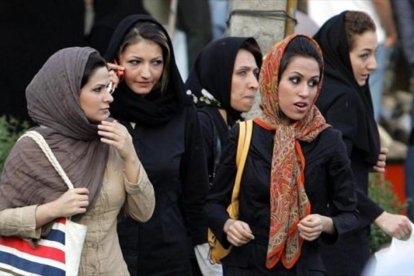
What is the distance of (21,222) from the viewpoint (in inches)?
229

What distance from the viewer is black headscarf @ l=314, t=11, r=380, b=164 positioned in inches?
282

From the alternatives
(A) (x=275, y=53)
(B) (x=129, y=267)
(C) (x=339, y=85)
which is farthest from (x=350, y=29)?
(B) (x=129, y=267)

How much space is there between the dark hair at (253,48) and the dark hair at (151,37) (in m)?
0.61

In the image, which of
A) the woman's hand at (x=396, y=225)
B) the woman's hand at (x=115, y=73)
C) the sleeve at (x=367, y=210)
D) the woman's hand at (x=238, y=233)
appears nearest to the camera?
the woman's hand at (x=238, y=233)

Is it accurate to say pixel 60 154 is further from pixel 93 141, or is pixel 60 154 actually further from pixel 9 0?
pixel 9 0

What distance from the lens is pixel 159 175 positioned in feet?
21.6

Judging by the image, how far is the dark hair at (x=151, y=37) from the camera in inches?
264

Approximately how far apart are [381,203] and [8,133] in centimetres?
228

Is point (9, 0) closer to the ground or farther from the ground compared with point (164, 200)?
farther from the ground

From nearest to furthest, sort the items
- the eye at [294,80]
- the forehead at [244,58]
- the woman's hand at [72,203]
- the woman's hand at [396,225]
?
the woman's hand at [72,203] → the eye at [294,80] → the woman's hand at [396,225] → the forehead at [244,58]

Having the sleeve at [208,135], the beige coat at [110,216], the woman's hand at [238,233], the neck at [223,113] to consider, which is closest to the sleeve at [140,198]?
the beige coat at [110,216]

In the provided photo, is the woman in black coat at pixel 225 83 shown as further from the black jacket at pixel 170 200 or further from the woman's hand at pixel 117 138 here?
the woman's hand at pixel 117 138

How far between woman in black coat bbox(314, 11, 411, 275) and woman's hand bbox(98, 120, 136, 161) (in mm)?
1395

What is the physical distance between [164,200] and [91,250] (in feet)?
2.44
